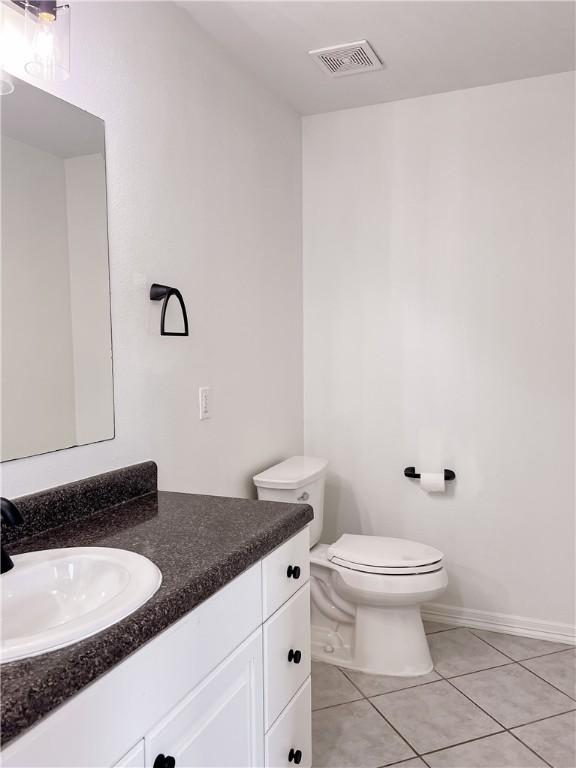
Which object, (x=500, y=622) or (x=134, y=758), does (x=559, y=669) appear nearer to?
(x=500, y=622)

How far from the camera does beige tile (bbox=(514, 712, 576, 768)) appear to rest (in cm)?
188

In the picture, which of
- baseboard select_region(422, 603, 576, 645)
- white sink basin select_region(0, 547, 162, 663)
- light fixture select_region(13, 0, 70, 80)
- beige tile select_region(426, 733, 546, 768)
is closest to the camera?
white sink basin select_region(0, 547, 162, 663)

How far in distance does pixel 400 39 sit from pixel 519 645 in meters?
2.48

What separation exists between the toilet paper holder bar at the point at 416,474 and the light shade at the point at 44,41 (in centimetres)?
212

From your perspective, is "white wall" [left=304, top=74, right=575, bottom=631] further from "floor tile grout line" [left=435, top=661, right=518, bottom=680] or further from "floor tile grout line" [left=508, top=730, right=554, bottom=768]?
"floor tile grout line" [left=508, top=730, right=554, bottom=768]

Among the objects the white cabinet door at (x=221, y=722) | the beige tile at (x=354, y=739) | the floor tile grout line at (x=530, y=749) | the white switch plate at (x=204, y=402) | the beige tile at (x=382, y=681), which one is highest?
the white switch plate at (x=204, y=402)

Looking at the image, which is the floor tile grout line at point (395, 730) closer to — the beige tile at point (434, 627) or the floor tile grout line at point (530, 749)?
the floor tile grout line at point (530, 749)

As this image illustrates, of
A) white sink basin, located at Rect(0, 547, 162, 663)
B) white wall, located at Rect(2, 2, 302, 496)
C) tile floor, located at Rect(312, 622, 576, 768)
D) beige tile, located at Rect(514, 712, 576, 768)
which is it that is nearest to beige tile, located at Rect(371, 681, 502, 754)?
tile floor, located at Rect(312, 622, 576, 768)

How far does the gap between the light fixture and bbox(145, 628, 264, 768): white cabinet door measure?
1.31 meters

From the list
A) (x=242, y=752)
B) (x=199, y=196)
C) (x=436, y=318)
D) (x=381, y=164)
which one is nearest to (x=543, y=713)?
(x=242, y=752)

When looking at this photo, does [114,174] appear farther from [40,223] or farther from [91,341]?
[91,341]

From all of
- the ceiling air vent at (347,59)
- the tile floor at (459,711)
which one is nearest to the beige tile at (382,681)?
the tile floor at (459,711)

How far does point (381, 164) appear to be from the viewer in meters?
2.86

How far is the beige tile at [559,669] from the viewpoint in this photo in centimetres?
230
